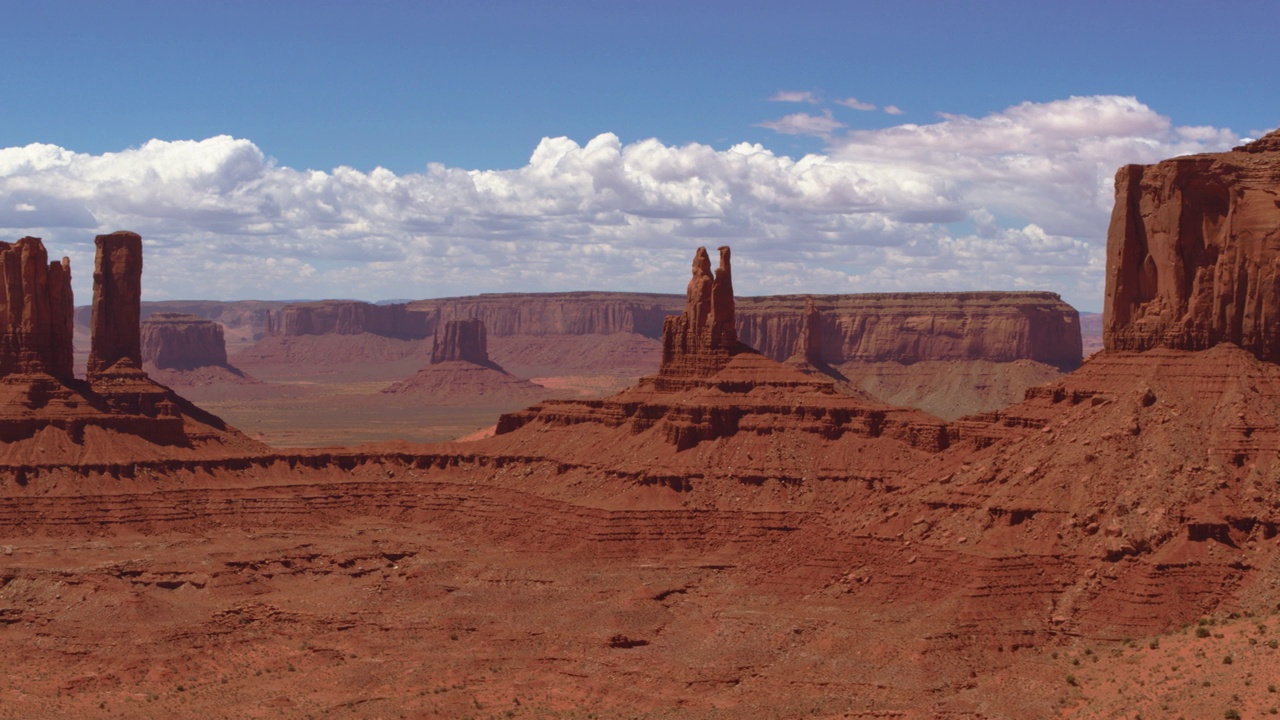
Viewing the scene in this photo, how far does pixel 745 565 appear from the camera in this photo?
321ft

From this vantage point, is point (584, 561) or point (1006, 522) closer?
point (1006, 522)

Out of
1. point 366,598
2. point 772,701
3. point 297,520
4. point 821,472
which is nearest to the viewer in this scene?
point 772,701

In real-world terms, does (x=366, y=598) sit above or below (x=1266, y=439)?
below

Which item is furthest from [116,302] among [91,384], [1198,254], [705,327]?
[1198,254]

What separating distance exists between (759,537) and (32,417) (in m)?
52.4

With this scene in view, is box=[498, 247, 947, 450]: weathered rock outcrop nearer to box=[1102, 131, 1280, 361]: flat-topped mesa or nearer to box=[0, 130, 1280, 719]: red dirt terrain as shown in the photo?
box=[0, 130, 1280, 719]: red dirt terrain

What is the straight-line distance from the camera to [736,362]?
125188 mm

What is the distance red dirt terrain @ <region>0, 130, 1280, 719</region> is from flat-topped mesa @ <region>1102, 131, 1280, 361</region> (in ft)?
0.76

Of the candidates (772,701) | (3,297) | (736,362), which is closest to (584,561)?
(736,362)

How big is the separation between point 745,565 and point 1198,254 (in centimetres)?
2740

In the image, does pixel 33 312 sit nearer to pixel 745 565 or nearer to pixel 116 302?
pixel 116 302

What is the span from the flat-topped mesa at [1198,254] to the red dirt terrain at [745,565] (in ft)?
0.76

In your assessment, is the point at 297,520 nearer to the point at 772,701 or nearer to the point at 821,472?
the point at 821,472

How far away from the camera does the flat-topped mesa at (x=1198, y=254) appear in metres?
87.4
